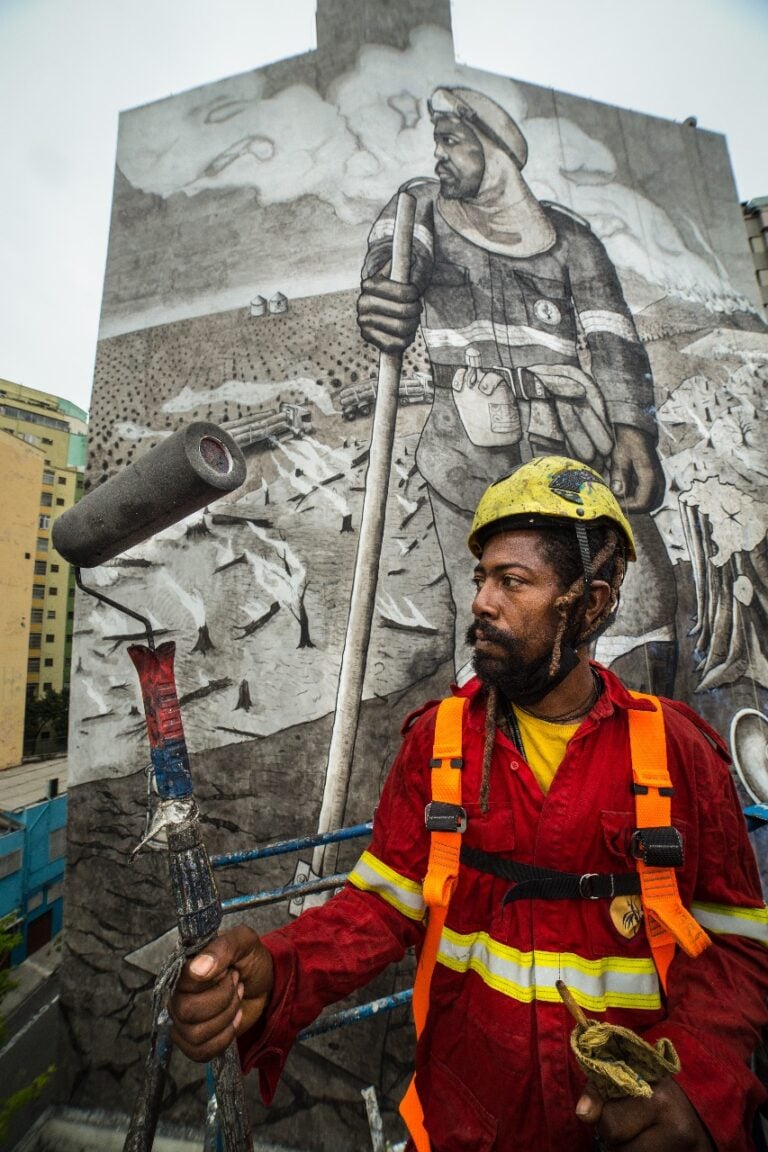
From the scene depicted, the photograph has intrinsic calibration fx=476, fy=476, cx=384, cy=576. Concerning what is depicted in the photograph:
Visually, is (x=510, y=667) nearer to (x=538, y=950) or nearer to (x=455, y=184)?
(x=538, y=950)

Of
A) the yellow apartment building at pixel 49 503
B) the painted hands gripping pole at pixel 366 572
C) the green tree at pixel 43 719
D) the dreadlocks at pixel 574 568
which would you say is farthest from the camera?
the yellow apartment building at pixel 49 503

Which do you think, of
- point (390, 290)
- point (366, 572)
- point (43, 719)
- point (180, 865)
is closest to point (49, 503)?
point (43, 719)

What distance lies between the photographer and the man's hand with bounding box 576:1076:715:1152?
3.21ft

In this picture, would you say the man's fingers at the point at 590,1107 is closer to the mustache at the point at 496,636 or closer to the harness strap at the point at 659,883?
the harness strap at the point at 659,883

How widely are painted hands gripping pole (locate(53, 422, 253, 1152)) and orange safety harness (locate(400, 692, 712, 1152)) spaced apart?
1.81ft

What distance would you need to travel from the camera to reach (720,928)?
52.9 inches

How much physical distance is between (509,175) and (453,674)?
16.4 feet

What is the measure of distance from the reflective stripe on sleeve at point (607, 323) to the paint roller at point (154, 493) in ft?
15.0

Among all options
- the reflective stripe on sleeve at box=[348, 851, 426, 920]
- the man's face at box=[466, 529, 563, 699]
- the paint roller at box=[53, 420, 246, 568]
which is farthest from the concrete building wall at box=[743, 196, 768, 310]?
the reflective stripe on sleeve at box=[348, 851, 426, 920]

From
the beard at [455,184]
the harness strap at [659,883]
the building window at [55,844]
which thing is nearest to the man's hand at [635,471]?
the beard at [455,184]

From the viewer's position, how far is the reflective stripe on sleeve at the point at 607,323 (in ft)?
15.4

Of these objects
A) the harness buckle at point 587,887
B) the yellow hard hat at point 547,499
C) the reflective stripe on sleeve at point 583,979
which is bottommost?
the reflective stripe on sleeve at point 583,979

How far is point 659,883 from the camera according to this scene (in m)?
1.30

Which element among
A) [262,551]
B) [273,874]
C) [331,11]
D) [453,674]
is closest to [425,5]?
[331,11]
